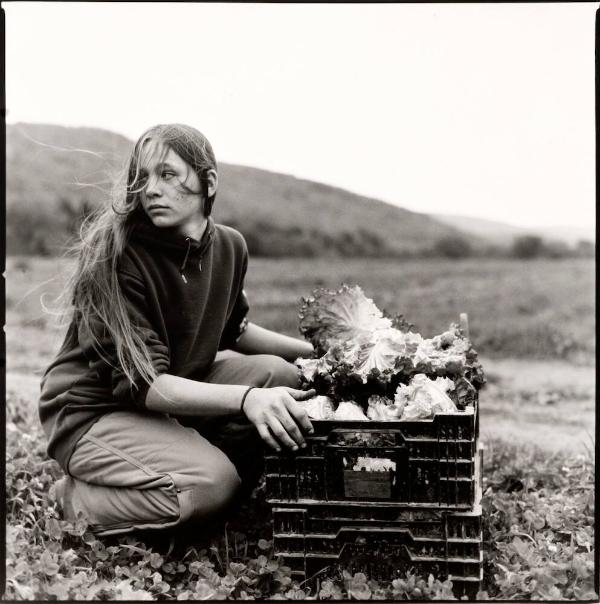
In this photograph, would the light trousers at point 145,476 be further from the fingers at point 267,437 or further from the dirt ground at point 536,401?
the dirt ground at point 536,401

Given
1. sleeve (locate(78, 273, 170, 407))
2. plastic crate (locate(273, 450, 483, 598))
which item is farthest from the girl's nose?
plastic crate (locate(273, 450, 483, 598))

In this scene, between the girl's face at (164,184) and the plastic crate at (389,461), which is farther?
the girl's face at (164,184)

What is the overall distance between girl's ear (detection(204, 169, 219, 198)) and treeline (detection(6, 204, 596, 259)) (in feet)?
23.9

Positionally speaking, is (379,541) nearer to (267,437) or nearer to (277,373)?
(267,437)

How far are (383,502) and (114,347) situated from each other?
1.00m

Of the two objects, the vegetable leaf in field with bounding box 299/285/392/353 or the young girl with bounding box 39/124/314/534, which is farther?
the vegetable leaf in field with bounding box 299/285/392/353

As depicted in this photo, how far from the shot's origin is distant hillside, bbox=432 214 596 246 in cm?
1027

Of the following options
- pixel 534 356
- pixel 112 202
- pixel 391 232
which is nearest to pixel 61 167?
pixel 391 232

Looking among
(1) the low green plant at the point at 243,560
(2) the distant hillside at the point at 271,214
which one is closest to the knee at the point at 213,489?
(1) the low green plant at the point at 243,560

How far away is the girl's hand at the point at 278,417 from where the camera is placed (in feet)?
7.64

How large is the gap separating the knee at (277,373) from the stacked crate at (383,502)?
0.59 meters

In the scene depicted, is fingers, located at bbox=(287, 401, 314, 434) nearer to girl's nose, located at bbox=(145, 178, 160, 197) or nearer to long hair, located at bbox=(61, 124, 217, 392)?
long hair, located at bbox=(61, 124, 217, 392)

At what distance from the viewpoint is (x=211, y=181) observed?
2.77m

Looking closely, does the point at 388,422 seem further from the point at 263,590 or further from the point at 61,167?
the point at 61,167
